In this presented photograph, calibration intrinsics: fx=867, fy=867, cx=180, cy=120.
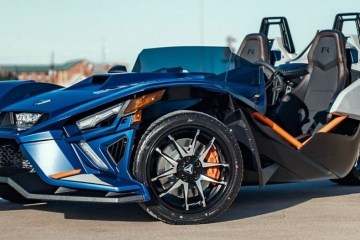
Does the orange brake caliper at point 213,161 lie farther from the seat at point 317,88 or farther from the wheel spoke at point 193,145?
the seat at point 317,88

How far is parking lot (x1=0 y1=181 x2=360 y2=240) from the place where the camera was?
19.6ft

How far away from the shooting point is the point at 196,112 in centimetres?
636

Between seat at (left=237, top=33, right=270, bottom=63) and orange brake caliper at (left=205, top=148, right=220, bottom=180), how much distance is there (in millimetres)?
2834

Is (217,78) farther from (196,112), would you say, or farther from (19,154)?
(19,154)

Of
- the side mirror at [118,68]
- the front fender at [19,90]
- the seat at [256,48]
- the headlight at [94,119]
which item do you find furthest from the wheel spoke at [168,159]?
the seat at [256,48]

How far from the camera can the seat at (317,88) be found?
8086 millimetres

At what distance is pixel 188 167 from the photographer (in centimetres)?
631

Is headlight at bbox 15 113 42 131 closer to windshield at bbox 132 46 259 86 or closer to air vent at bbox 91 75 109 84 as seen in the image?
air vent at bbox 91 75 109 84

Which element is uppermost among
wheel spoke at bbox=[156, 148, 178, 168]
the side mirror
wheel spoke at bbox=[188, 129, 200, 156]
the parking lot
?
the side mirror

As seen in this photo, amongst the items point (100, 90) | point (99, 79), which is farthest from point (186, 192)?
point (99, 79)

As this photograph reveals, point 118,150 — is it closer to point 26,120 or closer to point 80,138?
point 80,138

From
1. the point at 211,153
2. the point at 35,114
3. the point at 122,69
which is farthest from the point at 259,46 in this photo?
the point at 35,114

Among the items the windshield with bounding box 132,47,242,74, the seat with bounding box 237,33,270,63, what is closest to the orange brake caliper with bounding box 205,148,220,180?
the windshield with bounding box 132,47,242,74

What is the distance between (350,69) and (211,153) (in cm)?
266
